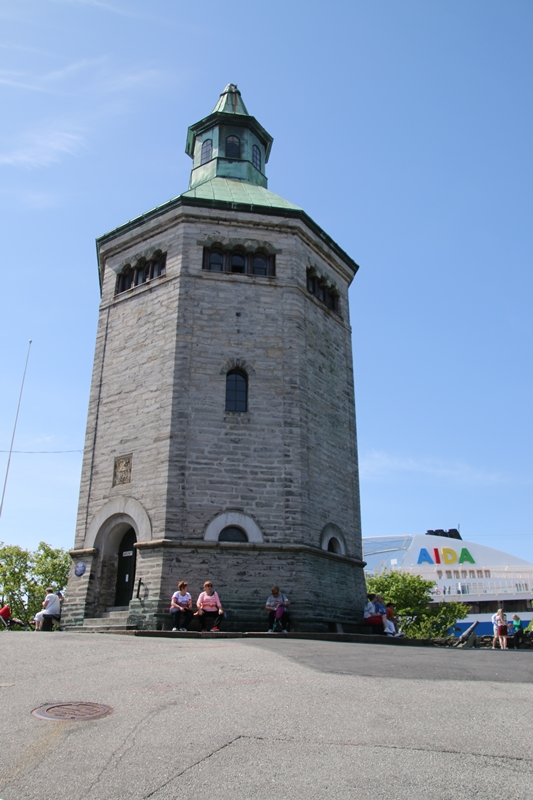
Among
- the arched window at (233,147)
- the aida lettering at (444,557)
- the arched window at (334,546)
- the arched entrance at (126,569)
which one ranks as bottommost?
the arched entrance at (126,569)

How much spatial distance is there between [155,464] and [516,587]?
199 feet

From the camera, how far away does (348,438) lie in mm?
20016

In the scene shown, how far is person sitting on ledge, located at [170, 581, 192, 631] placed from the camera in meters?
13.4

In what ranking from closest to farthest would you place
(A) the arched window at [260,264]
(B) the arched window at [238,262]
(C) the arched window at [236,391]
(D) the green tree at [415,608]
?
(C) the arched window at [236,391] → (B) the arched window at [238,262] → (A) the arched window at [260,264] → (D) the green tree at [415,608]

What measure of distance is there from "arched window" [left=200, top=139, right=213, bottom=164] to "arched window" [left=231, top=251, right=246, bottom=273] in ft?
24.8

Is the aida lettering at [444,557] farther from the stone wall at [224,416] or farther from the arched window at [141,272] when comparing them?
the arched window at [141,272]

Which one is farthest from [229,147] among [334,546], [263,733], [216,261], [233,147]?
[263,733]

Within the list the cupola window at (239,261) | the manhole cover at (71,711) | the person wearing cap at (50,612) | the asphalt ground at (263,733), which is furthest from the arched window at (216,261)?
the manhole cover at (71,711)

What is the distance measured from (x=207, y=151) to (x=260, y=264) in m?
8.52

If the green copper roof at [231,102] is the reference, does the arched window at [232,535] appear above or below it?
below

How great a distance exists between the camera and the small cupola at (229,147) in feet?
78.8

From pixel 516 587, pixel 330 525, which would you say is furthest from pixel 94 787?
pixel 516 587

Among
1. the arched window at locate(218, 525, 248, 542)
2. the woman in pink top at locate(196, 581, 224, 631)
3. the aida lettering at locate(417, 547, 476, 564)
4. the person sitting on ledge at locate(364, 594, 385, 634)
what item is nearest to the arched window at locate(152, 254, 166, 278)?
the arched window at locate(218, 525, 248, 542)

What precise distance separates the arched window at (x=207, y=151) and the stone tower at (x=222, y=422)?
4.12 m
